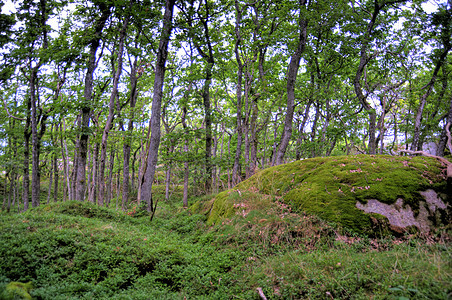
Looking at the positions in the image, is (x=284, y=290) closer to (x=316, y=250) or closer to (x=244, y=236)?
(x=316, y=250)

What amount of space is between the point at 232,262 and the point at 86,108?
34.2 ft

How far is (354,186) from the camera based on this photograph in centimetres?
567

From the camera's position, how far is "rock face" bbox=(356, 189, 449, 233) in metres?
4.75

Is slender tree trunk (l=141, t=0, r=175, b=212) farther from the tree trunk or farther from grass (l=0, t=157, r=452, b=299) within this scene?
grass (l=0, t=157, r=452, b=299)

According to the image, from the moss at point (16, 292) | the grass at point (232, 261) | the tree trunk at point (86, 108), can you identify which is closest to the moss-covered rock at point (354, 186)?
the grass at point (232, 261)

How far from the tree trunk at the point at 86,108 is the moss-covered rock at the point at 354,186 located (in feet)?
24.1

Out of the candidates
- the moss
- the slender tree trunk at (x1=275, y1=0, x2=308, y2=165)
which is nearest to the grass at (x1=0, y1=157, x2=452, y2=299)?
the moss

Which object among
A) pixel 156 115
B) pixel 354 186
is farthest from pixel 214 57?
pixel 354 186

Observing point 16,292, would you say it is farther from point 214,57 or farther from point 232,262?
point 214,57

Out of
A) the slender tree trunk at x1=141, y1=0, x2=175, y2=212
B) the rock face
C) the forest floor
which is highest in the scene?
the slender tree trunk at x1=141, y1=0, x2=175, y2=212

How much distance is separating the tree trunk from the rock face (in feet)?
37.0

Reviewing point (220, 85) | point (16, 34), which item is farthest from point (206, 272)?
point (220, 85)

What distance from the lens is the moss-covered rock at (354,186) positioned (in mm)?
5105

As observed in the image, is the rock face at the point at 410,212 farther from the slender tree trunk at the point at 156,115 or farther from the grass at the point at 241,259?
the slender tree trunk at the point at 156,115
